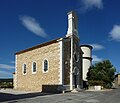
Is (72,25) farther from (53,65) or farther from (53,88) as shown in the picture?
(53,88)

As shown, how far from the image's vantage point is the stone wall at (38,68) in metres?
26.6

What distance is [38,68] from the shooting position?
1156 inches

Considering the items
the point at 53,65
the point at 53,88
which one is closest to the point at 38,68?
the point at 53,65

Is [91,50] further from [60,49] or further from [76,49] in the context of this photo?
[60,49]

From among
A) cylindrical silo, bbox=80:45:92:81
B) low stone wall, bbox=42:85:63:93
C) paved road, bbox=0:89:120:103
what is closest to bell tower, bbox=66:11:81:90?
low stone wall, bbox=42:85:63:93

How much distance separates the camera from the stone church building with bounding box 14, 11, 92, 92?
26.2m

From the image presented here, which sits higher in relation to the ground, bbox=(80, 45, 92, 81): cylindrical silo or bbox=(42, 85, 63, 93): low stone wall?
bbox=(80, 45, 92, 81): cylindrical silo

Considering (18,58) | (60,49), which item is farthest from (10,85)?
(60,49)

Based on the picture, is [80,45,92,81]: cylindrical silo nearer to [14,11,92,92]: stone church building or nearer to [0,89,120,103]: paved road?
[14,11,92,92]: stone church building

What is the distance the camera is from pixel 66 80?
2659 centimetres

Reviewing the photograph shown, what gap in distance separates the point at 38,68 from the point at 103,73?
12291 millimetres

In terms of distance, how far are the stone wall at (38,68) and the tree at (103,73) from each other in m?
10.3

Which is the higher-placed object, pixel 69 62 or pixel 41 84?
pixel 69 62

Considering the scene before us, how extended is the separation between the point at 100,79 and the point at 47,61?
1203 cm
